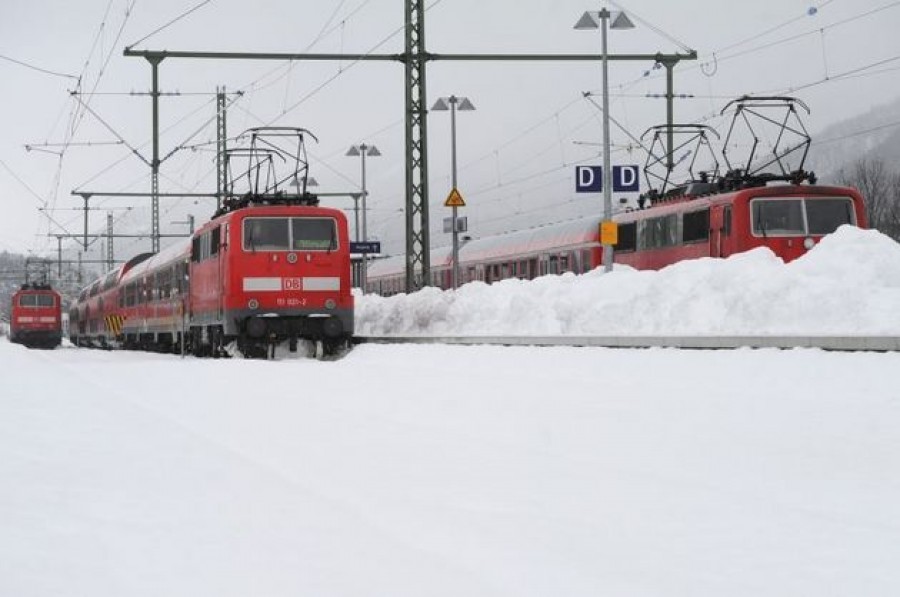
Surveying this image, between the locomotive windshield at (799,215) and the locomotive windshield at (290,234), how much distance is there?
8594 mm

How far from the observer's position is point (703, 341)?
1609cm

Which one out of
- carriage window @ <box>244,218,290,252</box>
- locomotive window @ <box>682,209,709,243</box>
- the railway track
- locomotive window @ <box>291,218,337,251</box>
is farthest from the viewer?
locomotive window @ <box>682,209,709,243</box>

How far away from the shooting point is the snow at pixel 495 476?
4832 mm

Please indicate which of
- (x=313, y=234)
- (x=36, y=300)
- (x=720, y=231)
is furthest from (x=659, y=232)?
(x=36, y=300)

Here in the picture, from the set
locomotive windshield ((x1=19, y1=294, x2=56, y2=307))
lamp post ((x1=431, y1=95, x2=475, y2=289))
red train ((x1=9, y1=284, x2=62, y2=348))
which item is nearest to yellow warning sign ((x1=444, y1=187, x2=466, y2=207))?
lamp post ((x1=431, y1=95, x2=475, y2=289))

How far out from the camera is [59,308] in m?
66.5

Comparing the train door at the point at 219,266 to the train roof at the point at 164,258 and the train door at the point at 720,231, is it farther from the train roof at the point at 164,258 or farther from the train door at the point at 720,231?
the train door at the point at 720,231

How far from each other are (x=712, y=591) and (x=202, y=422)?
7404mm

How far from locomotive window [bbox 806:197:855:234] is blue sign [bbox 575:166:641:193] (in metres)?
4.99

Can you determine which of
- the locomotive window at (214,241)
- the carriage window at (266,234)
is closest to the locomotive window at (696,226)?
the carriage window at (266,234)

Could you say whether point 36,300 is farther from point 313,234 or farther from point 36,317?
point 313,234

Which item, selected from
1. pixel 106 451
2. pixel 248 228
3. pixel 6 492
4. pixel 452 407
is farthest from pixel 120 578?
pixel 248 228

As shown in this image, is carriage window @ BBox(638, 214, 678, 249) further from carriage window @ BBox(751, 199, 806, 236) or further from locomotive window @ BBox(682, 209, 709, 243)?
carriage window @ BBox(751, 199, 806, 236)

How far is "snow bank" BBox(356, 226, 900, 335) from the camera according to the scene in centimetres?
1653
